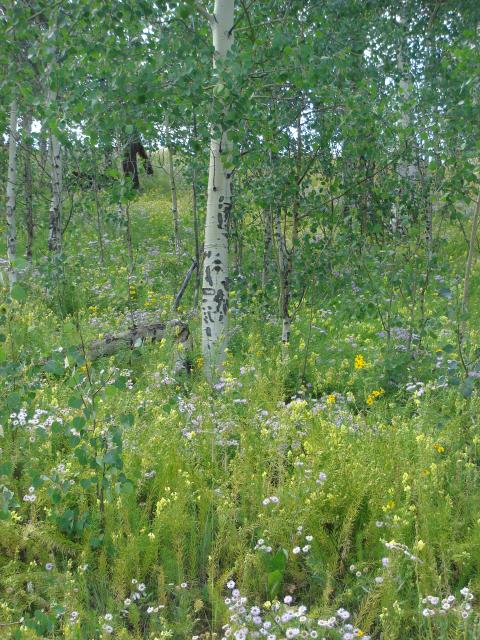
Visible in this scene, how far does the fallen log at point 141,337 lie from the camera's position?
638 centimetres

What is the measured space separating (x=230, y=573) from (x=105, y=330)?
4.76m

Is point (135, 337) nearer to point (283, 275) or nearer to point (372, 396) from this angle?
point (283, 275)

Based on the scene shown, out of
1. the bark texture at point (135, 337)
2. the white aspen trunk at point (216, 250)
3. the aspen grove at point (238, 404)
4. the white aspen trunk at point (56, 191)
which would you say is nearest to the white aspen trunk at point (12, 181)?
the aspen grove at point (238, 404)

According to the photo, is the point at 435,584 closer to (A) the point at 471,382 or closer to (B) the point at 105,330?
(A) the point at 471,382

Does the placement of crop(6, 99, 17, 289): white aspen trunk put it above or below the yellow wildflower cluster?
above

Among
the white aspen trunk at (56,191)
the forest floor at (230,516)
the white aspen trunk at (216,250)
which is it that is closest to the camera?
the forest floor at (230,516)

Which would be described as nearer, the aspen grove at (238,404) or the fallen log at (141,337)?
the aspen grove at (238,404)

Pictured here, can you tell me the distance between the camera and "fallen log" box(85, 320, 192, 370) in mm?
6375

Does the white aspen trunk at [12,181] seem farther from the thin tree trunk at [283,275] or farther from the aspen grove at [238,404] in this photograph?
the thin tree trunk at [283,275]

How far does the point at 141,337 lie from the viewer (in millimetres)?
6426

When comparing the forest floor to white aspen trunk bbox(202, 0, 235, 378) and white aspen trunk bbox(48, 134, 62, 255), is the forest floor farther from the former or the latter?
white aspen trunk bbox(48, 134, 62, 255)

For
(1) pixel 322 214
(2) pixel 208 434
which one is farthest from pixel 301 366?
(2) pixel 208 434

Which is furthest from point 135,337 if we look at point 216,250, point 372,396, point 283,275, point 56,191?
point 56,191

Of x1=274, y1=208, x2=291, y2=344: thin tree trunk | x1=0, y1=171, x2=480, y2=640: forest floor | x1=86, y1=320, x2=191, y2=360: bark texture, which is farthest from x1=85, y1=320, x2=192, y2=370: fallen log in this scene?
x1=0, y1=171, x2=480, y2=640: forest floor
